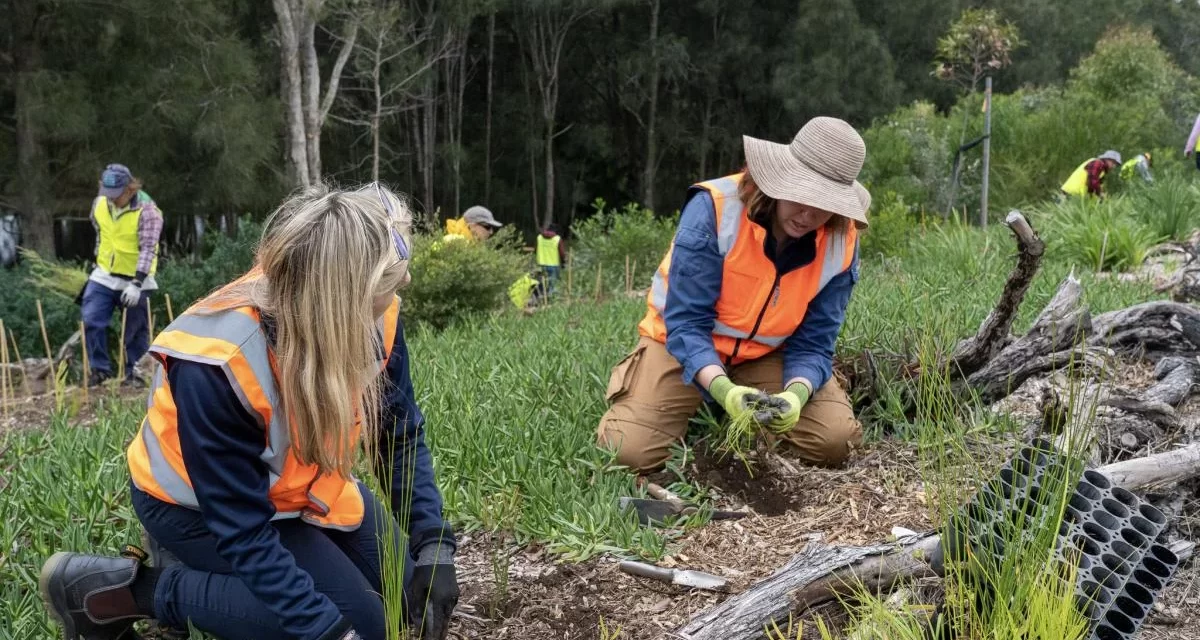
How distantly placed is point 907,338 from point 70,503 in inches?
123

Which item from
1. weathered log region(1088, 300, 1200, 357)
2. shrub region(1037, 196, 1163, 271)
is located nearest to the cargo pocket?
weathered log region(1088, 300, 1200, 357)

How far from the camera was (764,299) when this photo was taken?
3422 mm

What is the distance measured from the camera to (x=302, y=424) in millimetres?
2021

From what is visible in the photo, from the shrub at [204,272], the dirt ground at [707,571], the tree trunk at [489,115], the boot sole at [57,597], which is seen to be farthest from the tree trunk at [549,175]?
the boot sole at [57,597]

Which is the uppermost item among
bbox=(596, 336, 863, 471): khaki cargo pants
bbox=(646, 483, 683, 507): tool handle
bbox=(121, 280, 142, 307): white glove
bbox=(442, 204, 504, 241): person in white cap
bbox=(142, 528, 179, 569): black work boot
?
bbox=(142, 528, 179, 569): black work boot

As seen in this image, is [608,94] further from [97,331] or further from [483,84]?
[97,331]

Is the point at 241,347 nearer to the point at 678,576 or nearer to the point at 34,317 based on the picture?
the point at 678,576

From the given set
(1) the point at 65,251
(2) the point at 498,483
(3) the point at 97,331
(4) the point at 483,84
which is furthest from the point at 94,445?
(4) the point at 483,84

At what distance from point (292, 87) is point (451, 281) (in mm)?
7801

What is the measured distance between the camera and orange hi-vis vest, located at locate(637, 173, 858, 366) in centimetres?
337

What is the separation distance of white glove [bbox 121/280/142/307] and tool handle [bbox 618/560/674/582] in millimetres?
5995

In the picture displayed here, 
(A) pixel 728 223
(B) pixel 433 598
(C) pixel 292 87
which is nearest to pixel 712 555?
(B) pixel 433 598

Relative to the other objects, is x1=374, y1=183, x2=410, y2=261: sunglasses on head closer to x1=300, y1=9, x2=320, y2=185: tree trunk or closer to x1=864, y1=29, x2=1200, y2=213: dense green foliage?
x1=864, y1=29, x2=1200, y2=213: dense green foliage

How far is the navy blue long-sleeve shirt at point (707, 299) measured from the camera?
3367 mm
